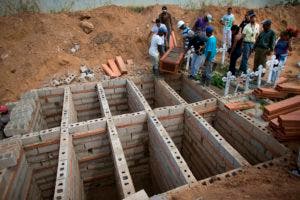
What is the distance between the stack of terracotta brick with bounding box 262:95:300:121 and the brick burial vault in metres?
0.32

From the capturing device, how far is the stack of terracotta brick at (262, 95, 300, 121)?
5.12 meters

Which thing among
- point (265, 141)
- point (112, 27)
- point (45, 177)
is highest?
point (112, 27)

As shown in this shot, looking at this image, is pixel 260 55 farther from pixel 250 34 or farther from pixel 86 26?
pixel 86 26

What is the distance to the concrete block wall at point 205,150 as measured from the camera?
14.7 feet

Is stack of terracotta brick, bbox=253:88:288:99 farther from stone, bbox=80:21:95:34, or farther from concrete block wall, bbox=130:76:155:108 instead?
stone, bbox=80:21:95:34

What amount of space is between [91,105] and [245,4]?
9473 millimetres

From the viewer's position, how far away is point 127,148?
5980 mm

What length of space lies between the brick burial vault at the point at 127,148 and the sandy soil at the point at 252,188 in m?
0.19

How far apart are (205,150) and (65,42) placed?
676cm

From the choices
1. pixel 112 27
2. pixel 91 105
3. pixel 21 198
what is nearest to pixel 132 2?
pixel 112 27

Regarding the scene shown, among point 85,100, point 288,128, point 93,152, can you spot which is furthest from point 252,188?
point 85,100

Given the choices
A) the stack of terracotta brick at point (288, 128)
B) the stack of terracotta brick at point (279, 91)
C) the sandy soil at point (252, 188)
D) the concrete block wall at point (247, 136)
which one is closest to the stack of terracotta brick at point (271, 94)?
the stack of terracotta brick at point (279, 91)

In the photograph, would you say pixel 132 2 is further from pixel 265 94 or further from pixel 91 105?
pixel 265 94

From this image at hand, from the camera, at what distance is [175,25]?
10984 mm
